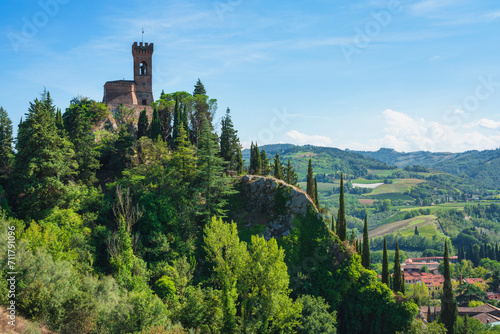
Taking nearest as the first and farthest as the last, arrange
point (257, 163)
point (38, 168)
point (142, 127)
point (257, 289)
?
point (257, 289) → point (38, 168) → point (142, 127) → point (257, 163)

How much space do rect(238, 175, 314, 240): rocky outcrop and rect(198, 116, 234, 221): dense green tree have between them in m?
2.85

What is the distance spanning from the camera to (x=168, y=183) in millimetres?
43531

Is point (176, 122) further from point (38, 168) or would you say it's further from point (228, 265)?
point (228, 265)

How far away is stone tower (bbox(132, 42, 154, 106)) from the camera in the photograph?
66.8 meters

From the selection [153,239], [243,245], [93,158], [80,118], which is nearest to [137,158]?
[93,158]

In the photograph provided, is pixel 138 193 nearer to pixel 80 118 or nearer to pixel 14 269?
pixel 80 118

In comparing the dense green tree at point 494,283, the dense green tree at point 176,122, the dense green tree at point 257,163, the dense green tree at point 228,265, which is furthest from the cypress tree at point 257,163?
the dense green tree at point 494,283

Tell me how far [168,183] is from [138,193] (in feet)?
10.9

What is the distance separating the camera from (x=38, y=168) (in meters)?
37.7

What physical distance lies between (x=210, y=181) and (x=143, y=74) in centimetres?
3271

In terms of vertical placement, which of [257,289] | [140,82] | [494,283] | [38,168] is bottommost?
[494,283]

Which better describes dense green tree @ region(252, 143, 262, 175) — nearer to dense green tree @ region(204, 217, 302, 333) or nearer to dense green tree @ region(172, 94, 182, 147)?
dense green tree @ region(172, 94, 182, 147)

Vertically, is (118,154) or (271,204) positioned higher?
(118,154)

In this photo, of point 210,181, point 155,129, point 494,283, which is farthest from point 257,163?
point 494,283
